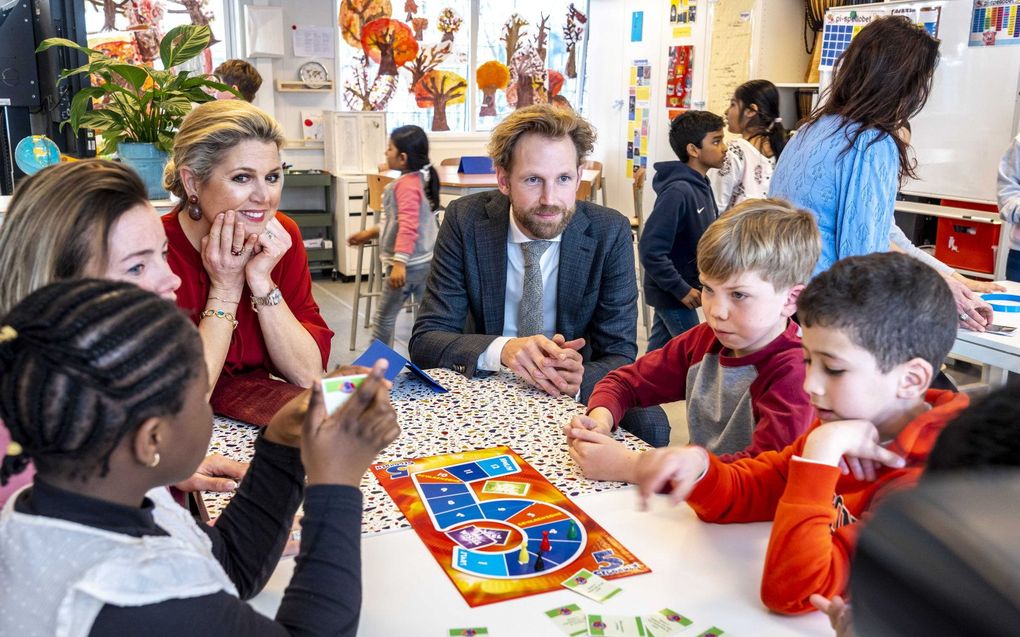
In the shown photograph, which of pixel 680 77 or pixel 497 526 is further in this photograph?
pixel 680 77

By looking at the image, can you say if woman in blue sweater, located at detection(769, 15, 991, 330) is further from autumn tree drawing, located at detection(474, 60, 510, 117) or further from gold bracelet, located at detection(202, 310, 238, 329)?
autumn tree drawing, located at detection(474, 60, 510, 117)

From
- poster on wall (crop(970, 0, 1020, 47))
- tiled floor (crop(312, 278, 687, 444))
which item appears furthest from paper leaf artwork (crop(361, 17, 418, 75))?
poster on wall (crop(970, 0, 1020, 47))

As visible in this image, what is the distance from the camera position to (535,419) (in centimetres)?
163

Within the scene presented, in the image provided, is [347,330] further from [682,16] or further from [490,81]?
[682,16]

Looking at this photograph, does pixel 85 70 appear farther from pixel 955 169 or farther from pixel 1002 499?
pixel 955 169

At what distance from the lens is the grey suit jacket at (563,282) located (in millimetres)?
2086

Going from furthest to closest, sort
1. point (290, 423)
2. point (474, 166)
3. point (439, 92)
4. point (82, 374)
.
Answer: point (439, 92)
point (474, 166)
point (290, 423)
point (82, 374)

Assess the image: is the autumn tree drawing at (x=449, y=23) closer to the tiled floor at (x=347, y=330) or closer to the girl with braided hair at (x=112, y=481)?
the tiled floor at (x=347, y=330)

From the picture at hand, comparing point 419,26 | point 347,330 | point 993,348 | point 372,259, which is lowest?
point 347,330

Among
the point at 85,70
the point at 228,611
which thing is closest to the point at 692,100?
the point at 85,70

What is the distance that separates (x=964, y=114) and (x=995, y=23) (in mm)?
465

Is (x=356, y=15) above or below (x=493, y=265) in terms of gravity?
above

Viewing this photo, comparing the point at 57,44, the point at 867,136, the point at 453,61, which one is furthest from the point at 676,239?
the point at 453,61

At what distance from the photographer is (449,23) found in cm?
720
